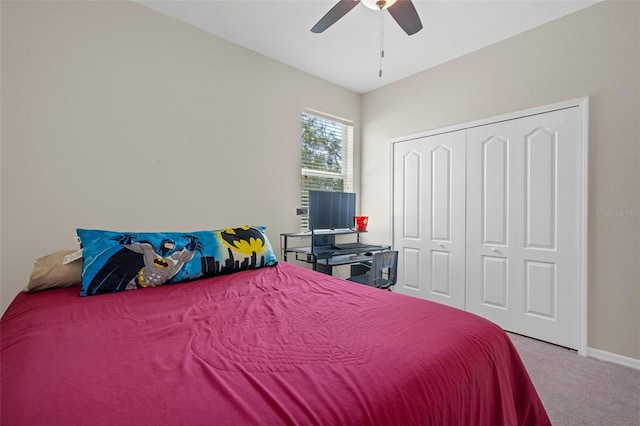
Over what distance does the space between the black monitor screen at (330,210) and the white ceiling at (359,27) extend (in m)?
1.46

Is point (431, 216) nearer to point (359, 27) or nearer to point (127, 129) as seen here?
point (359, 27)

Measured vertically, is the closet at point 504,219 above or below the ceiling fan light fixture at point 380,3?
below

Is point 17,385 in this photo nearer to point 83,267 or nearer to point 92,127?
point 83,267

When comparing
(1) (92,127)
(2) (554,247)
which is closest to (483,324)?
(2) (554,247)

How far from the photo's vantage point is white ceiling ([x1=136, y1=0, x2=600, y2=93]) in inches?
92.4

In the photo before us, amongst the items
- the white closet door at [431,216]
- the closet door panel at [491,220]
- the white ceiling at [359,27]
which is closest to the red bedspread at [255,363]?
the closet door panel at [491,220]

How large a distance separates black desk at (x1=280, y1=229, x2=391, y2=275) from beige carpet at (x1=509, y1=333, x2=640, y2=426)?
5.25 ft

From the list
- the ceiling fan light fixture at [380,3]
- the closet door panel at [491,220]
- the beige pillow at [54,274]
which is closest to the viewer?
the beige pillow at [54,274]

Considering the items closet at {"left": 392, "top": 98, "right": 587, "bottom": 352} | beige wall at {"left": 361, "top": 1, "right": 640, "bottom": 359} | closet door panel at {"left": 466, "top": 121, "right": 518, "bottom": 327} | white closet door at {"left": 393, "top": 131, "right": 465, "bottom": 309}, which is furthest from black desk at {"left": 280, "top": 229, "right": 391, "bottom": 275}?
beige wall at {"left": 361, "top": 1, "right": 640, "bottom": 359}

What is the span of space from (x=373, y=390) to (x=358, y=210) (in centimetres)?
344

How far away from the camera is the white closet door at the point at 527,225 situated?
8.02ft

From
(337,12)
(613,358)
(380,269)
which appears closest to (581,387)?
(613,358)

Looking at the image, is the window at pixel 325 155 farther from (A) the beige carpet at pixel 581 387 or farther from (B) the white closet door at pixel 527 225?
(A) the beige carpet at pixel 581 387

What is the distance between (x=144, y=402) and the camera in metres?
0.66
